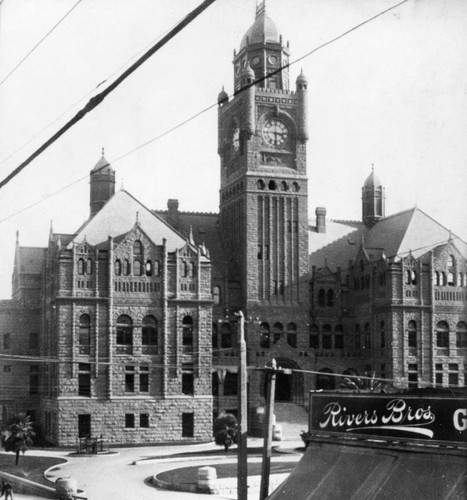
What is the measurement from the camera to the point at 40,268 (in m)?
70.8

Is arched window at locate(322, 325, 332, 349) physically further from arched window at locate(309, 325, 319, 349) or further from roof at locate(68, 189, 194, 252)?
roof at locate(68, 189, 194, 252)

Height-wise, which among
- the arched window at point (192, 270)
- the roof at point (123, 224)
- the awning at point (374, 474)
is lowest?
the awning at point (374, 474)

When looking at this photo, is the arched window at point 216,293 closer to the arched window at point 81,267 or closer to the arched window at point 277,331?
the arched window at point 277,331

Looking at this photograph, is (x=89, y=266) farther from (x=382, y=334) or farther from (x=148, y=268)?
(x=382, y=334)

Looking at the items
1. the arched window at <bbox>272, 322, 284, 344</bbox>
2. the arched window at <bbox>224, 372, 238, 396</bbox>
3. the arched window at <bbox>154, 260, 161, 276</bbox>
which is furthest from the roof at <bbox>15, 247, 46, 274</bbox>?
the arched window at <bbox>272, 322, 284, 344</bbox>

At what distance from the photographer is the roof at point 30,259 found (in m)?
70.4

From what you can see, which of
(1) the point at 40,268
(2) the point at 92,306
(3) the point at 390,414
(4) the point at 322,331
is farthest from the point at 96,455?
(3) the point at 390,414

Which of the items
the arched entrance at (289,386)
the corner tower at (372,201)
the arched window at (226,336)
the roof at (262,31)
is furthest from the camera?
the corner tower at (372,201)

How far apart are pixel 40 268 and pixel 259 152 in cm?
2090

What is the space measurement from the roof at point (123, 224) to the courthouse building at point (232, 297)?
113 mm

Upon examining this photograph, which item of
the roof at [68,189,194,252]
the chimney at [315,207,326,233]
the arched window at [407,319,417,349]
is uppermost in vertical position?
the chimney at [315,207,326,233]

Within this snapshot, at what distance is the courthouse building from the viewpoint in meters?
59.6

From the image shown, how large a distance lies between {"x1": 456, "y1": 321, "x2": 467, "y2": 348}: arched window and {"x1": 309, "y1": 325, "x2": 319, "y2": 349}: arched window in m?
11.9

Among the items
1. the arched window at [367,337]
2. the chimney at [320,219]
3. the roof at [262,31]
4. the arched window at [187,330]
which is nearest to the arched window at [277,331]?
the arched window at [367,337]
